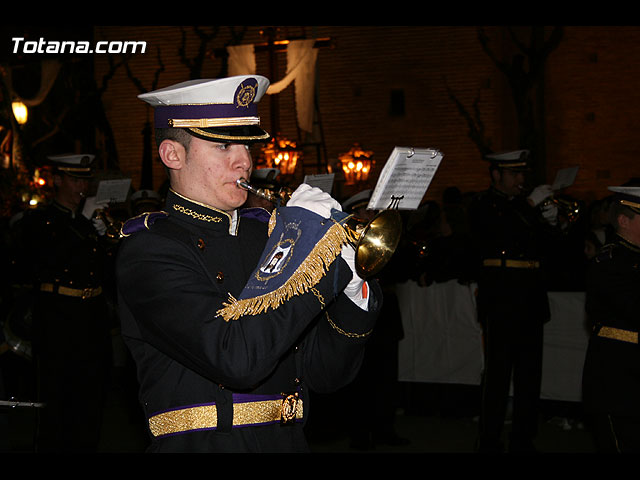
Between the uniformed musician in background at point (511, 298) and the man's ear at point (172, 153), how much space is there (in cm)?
447

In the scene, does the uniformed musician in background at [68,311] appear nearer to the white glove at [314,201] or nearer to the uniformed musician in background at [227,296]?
the uniformed musician in background at [227,296]

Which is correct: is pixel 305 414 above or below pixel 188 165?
below

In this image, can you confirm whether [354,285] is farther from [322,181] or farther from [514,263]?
[514,263]

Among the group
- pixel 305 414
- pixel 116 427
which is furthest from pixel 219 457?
Answer: pixel 116 427

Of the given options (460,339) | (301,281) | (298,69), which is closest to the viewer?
(301,281)

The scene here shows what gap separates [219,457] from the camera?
2281 millimetres

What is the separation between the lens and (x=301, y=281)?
2.15 m

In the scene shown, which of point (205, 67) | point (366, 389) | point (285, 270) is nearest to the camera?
point (285, 270)

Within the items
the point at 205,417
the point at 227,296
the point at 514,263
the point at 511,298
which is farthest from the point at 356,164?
the point at 205,417

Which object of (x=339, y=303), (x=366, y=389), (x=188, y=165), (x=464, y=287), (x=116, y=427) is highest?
(x=188, y=165)

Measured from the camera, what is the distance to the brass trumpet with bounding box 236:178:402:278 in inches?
85.5

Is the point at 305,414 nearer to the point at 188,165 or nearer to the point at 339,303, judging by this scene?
the point at 339,303

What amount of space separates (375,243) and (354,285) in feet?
0.71

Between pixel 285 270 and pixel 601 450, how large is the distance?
2.96 m
